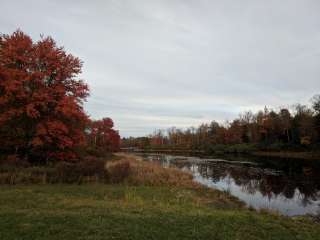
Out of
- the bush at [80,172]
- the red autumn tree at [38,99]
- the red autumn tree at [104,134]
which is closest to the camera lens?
the bush at [80,172]

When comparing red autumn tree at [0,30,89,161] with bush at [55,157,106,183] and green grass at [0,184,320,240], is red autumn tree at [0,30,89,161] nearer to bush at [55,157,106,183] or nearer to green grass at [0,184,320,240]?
bush at [55,157,106,183]

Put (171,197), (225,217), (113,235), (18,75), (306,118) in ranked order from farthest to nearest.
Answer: (306,118) < (18,75) < (171,197) < (225,217) < (113,235)

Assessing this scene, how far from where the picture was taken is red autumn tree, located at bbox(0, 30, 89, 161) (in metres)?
21.2

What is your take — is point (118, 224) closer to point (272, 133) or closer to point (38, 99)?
point (38, 99)

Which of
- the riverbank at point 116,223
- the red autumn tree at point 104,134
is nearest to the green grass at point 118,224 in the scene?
the riverbank at point 116,223

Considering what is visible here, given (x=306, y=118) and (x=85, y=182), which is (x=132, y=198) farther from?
(x=306, y=118)

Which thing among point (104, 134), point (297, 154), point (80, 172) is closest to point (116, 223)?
point (80, 172)

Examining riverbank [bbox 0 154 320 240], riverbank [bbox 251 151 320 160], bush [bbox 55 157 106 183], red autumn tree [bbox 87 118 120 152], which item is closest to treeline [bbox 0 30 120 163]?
bush [bbox 55 157 106 183]

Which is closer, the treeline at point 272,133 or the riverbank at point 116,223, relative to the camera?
the riverbank at point 116,223

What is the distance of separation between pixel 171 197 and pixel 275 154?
68.1 meters

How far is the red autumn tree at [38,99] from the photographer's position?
69.6 ft

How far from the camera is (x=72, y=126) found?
24.1m

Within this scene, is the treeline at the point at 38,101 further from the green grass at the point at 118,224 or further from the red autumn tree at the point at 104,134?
the red autumn tree at the point at 104,134

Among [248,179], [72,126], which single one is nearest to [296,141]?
[248,179]
